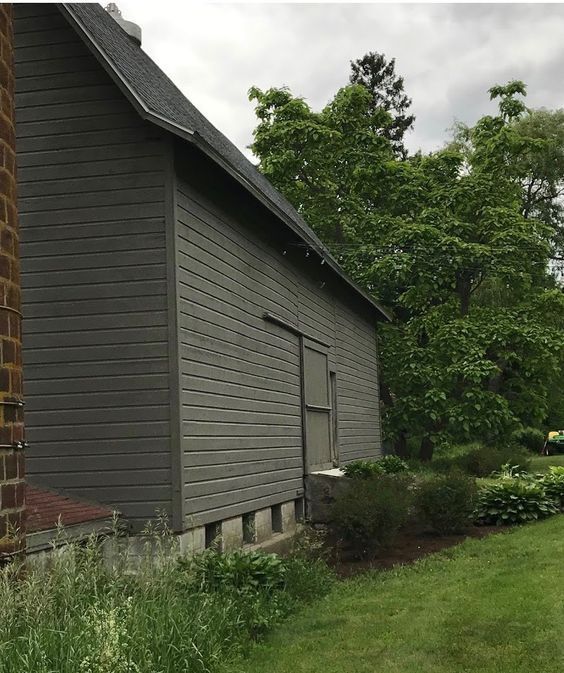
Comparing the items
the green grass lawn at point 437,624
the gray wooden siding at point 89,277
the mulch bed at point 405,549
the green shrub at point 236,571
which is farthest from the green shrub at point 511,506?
the gray wooden siding at point 89,277

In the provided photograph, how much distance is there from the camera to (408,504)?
9930 mm

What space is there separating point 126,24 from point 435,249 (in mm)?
10385

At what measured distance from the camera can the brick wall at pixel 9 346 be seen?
4258 mm

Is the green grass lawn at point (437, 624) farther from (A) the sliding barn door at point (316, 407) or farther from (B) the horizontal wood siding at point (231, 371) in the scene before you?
(A) the sliding barn door at point (316, 407)

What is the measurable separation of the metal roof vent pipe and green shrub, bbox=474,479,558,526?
8590 millimetres

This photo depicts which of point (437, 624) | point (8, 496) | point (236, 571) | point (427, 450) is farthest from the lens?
point (427, 450)

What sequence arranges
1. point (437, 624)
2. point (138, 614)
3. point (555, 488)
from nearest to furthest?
point (138, 614)
point (437, 624)
point (555, 488)

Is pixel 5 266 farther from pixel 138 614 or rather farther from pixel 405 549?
pixel 405 549

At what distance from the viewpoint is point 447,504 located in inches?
414

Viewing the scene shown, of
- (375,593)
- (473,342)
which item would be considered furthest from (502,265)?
(375,593)

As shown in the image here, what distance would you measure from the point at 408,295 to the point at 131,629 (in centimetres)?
1687

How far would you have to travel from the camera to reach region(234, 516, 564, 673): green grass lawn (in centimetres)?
512

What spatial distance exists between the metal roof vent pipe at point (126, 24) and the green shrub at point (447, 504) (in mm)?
7988

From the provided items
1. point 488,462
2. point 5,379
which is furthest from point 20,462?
point 488,462
